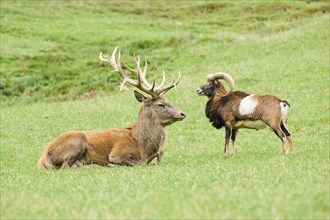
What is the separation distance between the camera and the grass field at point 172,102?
7.11m

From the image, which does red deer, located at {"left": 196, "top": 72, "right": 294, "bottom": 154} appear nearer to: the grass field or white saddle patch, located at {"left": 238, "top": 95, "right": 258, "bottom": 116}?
white saddle patch, located at {"left": 238, "top": 95, "right": 258, "bottom": 116}

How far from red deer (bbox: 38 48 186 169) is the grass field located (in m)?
0.61

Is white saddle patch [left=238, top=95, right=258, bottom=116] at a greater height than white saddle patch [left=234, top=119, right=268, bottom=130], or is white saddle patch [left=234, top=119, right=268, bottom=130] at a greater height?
white saddle patch [left=238, top=95, right=258, bottom=116]

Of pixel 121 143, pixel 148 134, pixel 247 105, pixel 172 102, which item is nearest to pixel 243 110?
pixel 247 105

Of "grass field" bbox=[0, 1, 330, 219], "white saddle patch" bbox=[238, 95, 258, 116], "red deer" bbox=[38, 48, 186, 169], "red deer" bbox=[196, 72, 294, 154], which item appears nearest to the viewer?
"grass field" bbox=[0, 1, 330, 219]

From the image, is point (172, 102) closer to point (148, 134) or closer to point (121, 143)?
point (148, 134)

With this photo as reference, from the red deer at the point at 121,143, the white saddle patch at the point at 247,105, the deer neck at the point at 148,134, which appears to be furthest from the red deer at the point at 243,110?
the deer neck at the point at 148,134

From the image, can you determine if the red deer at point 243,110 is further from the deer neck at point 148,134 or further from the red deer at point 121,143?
the deer neck at point 148,134

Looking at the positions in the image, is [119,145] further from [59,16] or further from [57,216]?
[59,16]

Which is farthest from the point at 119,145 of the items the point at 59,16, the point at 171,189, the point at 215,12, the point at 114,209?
the point at 215,12

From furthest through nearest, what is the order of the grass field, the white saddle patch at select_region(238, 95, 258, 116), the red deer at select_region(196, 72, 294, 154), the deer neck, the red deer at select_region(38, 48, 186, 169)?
the white saddle patch at select_region(238, 95, 258, 116) → the red deer at select_region(196, 72, 294, 154) → the deer neck → the red deer at select_region(38, 48, 186, 169) → the grass field

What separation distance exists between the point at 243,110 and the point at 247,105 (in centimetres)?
14

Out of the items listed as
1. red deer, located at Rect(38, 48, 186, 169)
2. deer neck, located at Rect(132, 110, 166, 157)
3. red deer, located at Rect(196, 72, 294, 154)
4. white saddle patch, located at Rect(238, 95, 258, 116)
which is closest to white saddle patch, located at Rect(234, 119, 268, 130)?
red deer, located at Rect(196, 72, 294, 154)

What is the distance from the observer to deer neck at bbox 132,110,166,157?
13.3 m
